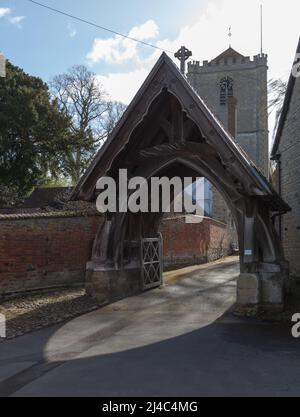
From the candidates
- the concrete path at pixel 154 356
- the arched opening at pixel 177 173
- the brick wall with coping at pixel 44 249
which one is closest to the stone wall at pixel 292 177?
the arched opening at pixel 177 173

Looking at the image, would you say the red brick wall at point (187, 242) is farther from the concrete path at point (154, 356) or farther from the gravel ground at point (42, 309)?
the concrete path at point (154, 356)

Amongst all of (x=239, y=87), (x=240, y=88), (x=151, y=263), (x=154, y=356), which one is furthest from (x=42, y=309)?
(x=239, y=87)

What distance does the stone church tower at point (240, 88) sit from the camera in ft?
166

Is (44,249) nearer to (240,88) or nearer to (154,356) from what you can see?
(154,356)

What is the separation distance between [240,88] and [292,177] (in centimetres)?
4052

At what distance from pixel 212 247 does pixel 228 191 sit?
16.8 m

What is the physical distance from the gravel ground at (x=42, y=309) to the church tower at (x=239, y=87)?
4011 cm

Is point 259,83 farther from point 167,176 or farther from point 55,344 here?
point 55,344

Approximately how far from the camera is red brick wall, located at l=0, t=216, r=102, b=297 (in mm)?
12875

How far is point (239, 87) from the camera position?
5397cm

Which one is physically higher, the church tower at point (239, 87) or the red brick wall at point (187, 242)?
the church tower at point (239, 87)

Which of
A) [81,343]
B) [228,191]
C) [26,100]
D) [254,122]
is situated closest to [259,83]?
[254,122]

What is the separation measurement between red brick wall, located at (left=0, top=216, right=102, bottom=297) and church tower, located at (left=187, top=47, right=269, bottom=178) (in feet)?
123

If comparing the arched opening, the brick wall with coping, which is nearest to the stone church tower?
the brick wall with coping
